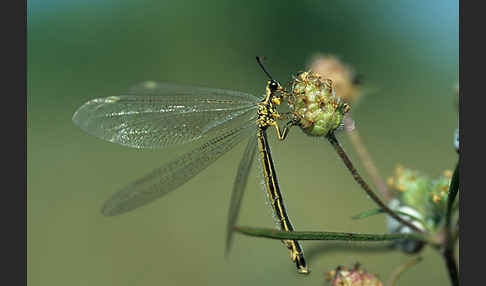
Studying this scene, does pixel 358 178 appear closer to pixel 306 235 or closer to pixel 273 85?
pixel 306 235

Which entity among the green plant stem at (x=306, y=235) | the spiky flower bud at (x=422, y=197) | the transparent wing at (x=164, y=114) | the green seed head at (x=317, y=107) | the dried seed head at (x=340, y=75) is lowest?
the green plant stem at (x=306, y=235)

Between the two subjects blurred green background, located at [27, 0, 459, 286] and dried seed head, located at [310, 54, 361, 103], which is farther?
blurred green background, located at [27, 0, 459, 286]

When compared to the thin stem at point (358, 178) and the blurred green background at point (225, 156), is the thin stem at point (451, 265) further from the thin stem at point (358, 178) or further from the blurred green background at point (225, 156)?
the blurred green background at point (225, 156)

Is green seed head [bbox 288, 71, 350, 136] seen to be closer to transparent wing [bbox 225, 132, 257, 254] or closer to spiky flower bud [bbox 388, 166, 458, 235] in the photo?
spiky flower bud [bbox 388, 166, 458, 235]

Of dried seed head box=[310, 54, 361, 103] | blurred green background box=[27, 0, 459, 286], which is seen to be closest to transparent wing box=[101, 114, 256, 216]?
dried seed head box=[310, 54, 361, 103]

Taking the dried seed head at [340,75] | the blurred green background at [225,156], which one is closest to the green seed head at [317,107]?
the dried seed head at [340,75]

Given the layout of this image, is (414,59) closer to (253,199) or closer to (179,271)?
(253,199)

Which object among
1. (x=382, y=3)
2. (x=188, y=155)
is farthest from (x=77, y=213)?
(x=382, y=3)
